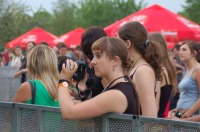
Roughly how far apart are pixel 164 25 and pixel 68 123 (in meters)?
11.5

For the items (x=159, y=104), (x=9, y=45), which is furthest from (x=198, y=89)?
(x=9, y=45)

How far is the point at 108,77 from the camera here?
4.57 metres

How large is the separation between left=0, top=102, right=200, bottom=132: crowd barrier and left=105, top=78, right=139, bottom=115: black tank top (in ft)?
0.64

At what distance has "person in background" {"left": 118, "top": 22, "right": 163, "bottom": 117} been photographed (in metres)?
5.00

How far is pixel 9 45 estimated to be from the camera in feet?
93.4

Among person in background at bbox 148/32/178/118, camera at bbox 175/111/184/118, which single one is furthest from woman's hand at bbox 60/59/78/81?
camera at bbox 175/111/184/118

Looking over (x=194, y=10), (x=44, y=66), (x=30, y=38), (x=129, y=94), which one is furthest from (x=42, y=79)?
(x=194, y=10)

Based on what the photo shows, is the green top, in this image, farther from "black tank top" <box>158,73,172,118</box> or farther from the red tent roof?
the red tent roof

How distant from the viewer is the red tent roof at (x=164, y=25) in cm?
1558

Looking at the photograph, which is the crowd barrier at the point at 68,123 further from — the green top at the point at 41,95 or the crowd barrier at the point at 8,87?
the crowd barrier at the point at 8,87

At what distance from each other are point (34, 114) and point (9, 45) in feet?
77.9

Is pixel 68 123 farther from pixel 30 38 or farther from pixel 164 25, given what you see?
pixel 30 38

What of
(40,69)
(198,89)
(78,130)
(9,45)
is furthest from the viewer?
(9,45)

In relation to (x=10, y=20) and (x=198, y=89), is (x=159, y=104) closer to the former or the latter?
(x=198, y=89)
